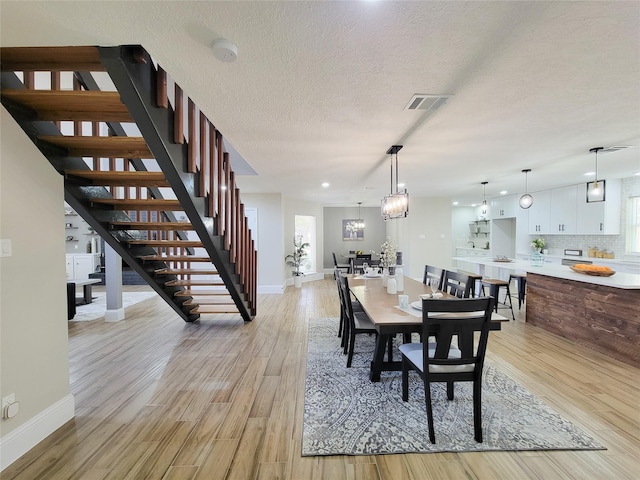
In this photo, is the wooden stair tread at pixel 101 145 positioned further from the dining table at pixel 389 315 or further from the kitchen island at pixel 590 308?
the kitchen island at pixel 590 308

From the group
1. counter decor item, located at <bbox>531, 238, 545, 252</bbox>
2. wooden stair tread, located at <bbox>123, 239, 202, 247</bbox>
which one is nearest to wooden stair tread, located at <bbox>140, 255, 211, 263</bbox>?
wooden stair tread, located at <bbox>123, 239, 202, 247</bbox>

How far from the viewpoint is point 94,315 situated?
16.9ft

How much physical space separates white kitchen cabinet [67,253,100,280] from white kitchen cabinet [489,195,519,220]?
11516mm

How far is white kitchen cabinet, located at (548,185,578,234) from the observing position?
6129mm

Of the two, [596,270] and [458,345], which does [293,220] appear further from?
[458,345]

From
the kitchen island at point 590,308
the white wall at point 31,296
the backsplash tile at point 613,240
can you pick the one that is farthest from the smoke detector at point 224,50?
the backsplash tile at point 613,240

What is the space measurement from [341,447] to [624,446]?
1817 millimetres

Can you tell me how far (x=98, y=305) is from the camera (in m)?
5.89

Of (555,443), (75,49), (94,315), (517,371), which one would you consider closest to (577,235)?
(517,371)

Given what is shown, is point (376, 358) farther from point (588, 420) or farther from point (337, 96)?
point (337, 96)

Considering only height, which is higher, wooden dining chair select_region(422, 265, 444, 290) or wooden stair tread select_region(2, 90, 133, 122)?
wooden stair tread select_region(2, 90, 133, 122)

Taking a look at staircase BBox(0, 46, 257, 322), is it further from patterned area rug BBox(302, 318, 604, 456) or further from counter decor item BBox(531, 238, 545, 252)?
counter decor item BBox(531, 238, 545, 252)

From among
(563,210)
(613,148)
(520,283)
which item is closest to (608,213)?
(563,210)

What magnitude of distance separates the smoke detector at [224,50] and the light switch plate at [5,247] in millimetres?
1658
